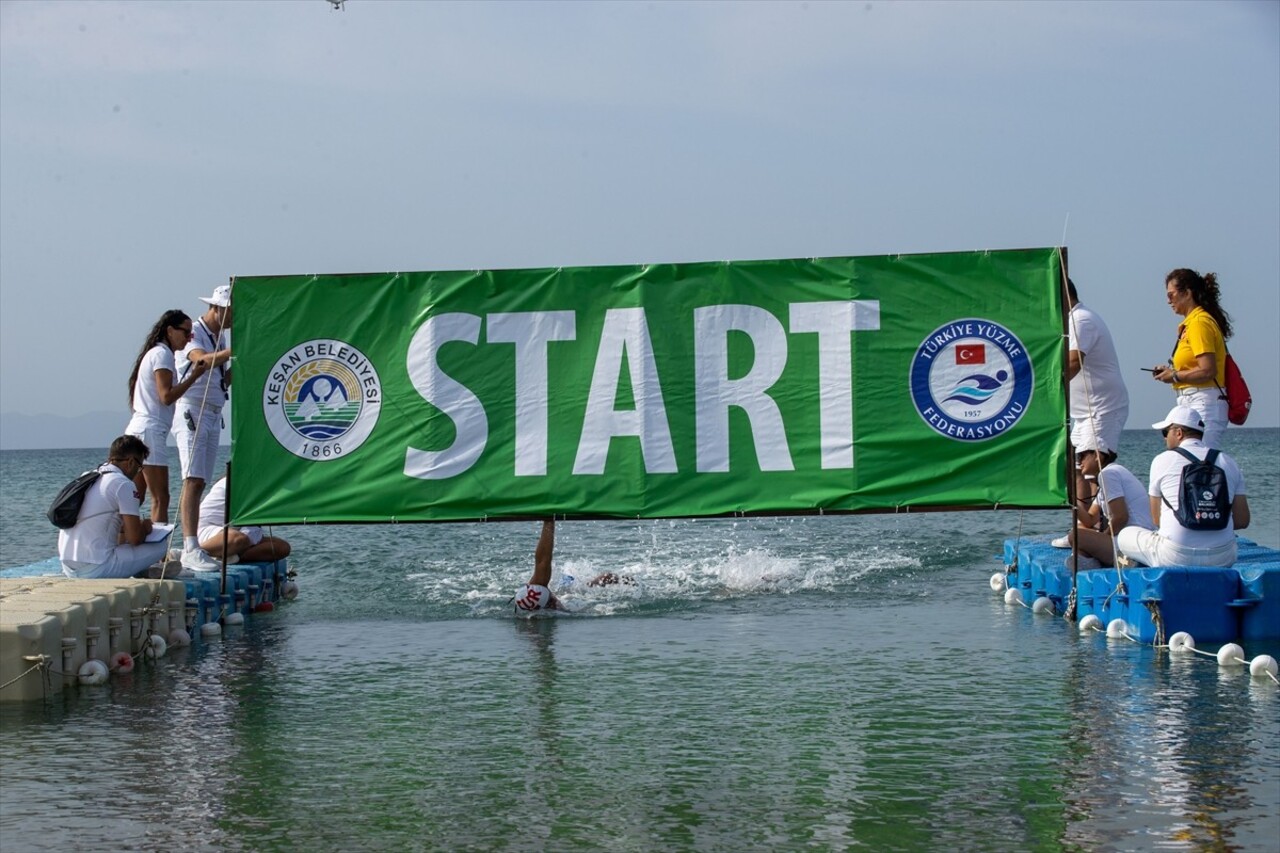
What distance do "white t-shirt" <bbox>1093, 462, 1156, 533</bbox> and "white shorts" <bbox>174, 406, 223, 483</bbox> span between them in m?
7.67

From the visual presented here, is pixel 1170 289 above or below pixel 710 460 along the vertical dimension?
above

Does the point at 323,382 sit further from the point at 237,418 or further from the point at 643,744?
the point at 643,744

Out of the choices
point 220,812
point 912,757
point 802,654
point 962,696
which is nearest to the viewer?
point 220,812

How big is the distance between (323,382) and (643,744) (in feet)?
18.2

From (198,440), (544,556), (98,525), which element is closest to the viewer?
(98,525)

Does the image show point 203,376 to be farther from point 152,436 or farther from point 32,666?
point 32,666

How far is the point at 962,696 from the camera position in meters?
9.02

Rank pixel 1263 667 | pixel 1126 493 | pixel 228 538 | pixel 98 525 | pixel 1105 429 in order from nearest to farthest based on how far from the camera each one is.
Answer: pixel 1263 667, pixel 98 525, pixel 1126 493, pixel 1105 429, pixel 228 538

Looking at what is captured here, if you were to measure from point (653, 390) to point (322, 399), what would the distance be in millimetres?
2775

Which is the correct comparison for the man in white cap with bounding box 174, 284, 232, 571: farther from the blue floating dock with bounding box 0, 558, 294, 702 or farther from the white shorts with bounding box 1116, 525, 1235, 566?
the white shorts with bounding box 1116, 525, 1235, 566

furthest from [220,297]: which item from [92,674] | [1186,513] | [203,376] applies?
[1186,513]

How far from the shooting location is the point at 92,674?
970 cm

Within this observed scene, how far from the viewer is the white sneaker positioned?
13.4 m

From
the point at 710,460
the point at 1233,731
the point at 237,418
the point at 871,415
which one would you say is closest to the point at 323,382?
the point at 237,418
